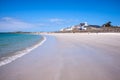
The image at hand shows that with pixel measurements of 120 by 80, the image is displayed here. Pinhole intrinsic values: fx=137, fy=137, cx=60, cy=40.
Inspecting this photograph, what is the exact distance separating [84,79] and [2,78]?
2526mm

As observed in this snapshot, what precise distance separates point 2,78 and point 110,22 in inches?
3155

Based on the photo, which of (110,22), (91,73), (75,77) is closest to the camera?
(75,77)

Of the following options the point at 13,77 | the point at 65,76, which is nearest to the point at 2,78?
the point at 13,77

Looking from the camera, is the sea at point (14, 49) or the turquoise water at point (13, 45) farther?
the turquoise water at point (13, 45)

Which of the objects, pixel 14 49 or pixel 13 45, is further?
pixel 13 45

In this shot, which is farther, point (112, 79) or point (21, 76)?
point (21, 76)

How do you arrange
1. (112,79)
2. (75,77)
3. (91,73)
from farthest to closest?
(91,73)
(75,77)
(112,79)

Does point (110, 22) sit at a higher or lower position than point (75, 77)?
higher

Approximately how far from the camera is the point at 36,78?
421cm

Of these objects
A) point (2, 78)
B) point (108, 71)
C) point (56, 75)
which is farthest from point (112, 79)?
point (2, 78)

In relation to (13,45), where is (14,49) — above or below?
above

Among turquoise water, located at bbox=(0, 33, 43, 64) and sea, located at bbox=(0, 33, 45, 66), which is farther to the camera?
turquoise water, located at bbox=(0, 33, 43, 64)

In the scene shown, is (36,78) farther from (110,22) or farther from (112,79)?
(110,22)

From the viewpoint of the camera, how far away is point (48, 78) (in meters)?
4.16
